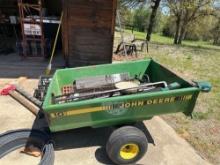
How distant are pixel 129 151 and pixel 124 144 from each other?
260mm

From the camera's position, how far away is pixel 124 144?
10.9 ft

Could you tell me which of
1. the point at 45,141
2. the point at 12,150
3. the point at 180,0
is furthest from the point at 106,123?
the point at 180,0

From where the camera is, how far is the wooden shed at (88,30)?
21.5ft

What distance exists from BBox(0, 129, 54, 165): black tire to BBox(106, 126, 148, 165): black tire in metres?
0.91

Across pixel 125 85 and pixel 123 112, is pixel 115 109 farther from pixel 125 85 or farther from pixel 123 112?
pixel 125 85

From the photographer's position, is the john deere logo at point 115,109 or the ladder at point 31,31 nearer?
the john deere logo at point 115,109

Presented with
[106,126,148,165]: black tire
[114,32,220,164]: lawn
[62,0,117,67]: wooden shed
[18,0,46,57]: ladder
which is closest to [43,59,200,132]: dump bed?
[106,126,148,165]: black tire

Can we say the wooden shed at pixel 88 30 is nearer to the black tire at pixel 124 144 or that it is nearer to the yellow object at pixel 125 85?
the yellow object at pixel 125 85

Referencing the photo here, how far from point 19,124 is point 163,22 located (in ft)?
110

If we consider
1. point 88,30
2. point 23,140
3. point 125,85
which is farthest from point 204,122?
point 88,30

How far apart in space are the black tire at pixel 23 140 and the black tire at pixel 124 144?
91 cm

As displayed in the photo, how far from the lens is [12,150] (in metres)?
3.71

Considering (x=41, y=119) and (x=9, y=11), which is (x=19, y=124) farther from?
(x=9, y=11)

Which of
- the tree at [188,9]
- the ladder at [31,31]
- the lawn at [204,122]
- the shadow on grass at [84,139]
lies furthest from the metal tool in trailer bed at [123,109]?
the tree at [188,9]
